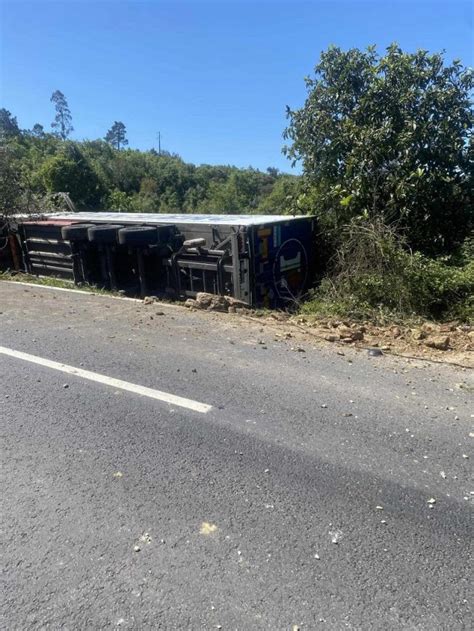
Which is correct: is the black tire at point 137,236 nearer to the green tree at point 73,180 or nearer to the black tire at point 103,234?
the black tire at point 103,234

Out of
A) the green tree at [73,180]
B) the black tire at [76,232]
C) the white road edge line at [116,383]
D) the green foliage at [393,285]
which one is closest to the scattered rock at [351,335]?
the green foliage at [393,285]

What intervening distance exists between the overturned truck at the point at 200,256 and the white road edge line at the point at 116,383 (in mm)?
3888

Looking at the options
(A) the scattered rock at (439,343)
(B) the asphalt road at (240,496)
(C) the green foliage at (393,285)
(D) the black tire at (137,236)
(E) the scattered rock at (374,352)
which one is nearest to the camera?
(B) the asphalt road at (240,496)

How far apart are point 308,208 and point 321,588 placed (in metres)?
9.17

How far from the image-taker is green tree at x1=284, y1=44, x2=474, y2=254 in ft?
28.3

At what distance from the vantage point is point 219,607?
206 cm

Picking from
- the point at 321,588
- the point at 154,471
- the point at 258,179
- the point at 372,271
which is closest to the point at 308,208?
the point at 372,271

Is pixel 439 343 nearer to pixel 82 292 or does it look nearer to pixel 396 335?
pixel 396 335

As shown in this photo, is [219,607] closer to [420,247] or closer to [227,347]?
[227,347]

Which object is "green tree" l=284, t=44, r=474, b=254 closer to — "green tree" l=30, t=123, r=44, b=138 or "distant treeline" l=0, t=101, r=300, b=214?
"distant treeline" l=0, t=101, r=300, b=214

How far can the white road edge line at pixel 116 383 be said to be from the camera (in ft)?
13.1

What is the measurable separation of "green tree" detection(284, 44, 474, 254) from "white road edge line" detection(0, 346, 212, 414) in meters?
5.92

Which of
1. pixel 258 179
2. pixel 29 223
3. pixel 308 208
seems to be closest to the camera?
pixel 308 208

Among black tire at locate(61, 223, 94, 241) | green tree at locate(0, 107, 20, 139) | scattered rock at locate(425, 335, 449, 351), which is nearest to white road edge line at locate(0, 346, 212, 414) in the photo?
scattered rock at locate(425, 335, 449, 351)
